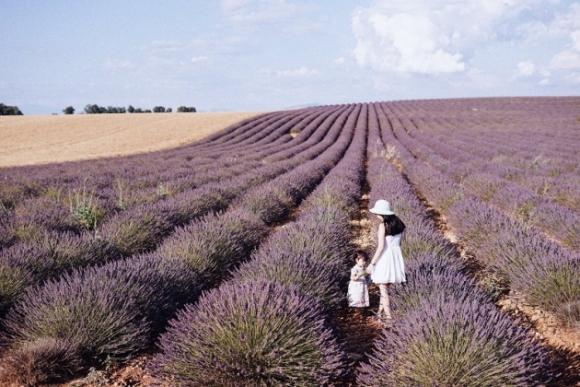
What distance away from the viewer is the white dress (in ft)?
12.8

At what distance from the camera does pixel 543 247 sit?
466cm

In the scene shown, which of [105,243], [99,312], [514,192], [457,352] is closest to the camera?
[457,352]

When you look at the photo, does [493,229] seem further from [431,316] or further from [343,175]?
[343,175]

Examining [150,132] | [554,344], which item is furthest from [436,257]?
[150,132]

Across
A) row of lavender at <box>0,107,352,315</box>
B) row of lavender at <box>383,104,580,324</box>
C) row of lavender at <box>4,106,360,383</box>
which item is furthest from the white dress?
row of lavender at <box>0,107,352,315</box>

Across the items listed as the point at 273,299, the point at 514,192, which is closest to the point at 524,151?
the point at 514,192

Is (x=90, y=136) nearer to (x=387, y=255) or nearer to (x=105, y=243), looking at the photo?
(x=105, y=243)

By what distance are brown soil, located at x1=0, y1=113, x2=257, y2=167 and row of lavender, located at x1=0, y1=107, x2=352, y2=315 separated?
15369mm

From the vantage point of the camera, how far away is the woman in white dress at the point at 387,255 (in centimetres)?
390

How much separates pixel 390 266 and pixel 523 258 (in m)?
1.54

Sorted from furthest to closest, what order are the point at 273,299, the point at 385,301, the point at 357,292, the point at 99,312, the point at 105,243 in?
the point at 105,243
the point at 357,292
the point at 385,301
the point at 99,312
the point at 273,299

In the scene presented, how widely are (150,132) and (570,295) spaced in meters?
32.7

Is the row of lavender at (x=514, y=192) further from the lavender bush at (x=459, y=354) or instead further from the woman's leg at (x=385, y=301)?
the lavender bush at (x=459, y=354)

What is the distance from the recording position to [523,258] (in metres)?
4.58
